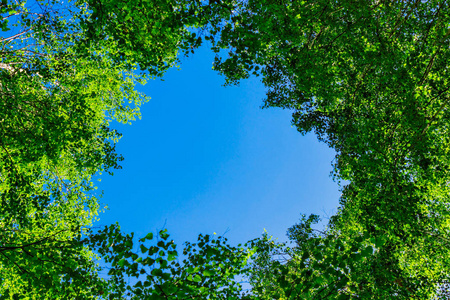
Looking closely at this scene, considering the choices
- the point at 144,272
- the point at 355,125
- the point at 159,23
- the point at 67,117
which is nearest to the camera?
the point at 144,272

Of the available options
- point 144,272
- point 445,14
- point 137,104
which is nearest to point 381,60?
point 445,14

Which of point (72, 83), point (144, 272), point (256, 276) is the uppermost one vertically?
point (72, 83)

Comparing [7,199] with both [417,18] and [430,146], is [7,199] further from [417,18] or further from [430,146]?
[417,18]

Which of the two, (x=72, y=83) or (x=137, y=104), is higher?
(x=137, y=104)

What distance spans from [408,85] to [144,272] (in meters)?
10.0

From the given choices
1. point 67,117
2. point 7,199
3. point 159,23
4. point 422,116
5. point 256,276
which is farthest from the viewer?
point 256,276

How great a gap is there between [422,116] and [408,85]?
1.21 metres

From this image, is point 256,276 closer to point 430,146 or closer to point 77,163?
point 430,146

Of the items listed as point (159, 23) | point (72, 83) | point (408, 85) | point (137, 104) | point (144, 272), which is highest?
point (137, 104)

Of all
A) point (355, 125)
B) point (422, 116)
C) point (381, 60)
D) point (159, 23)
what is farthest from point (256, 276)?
point (159, 23)

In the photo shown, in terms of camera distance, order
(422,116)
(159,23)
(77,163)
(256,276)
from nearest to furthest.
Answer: (159,23) → (422,116) → (77,163) → (256,276)

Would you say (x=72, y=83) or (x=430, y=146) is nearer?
(x=430, y=146)

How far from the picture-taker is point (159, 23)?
6.74 meters

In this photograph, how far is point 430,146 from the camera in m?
8.62
